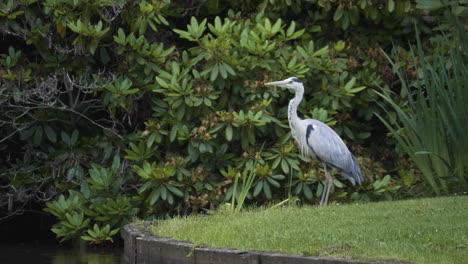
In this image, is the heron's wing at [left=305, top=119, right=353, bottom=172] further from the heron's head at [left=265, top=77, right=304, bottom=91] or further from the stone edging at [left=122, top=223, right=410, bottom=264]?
the stone edging at [left=122, top=223, right=410, bottom=264]

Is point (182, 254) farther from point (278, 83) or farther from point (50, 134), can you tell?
point (50, 134)

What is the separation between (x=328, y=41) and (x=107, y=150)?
12.1 ft

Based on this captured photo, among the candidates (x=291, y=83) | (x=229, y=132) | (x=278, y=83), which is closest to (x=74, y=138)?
(x=229, y=132)

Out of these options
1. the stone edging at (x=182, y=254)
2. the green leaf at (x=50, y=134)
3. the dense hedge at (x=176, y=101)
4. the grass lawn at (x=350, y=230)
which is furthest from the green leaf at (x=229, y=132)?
the green leaf at (x=50, y=134)

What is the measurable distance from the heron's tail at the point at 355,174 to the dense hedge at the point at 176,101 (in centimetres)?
36

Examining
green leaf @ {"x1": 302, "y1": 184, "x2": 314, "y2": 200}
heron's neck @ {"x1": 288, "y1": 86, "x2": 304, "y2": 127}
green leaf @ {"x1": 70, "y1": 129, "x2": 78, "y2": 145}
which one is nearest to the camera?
heron's neck @ {"x1": 288, "y1": 86, "x2": 304, "y2": 127}

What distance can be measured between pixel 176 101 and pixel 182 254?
380 cm

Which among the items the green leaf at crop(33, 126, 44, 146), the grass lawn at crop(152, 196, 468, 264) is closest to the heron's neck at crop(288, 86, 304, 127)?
the grass lawn at crop(152, 196, 468, 264)

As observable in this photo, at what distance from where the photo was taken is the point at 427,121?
455 inches

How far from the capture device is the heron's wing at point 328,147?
458 inches

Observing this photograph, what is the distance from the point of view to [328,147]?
38.3 feet

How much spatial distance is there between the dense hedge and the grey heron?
33 cm

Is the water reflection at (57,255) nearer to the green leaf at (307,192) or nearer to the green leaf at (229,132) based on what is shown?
the green leaf at (229,132)

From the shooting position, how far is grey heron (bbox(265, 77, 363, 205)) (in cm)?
1165
